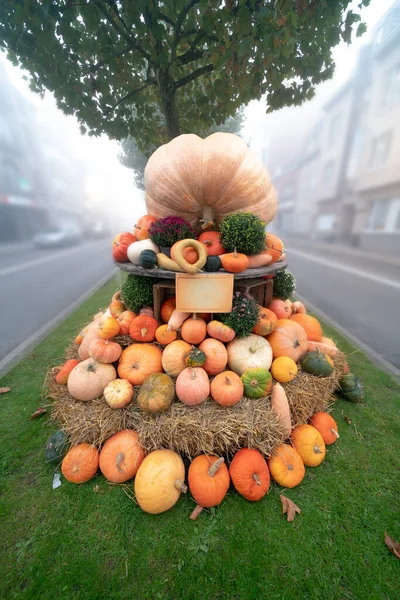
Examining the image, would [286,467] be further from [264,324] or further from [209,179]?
[209,179]

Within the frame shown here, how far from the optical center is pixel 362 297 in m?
5.36

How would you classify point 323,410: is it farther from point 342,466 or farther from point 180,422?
point 180,422

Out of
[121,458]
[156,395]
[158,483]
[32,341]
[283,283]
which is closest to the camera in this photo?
[158,483]

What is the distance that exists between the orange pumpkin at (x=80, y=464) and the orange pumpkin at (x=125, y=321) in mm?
1255

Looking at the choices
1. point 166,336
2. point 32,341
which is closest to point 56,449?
point 166,336

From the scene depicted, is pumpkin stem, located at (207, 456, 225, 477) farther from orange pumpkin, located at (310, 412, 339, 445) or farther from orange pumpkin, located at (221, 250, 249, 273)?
orange pumpkin, located at (221, 250, 249, 273)

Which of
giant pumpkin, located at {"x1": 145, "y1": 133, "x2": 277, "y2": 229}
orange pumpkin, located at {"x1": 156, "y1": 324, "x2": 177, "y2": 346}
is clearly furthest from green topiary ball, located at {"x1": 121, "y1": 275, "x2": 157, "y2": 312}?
giant pumpkin, located at {"x1": 145, "y1": 133, "x2": 277, "y2": 229}

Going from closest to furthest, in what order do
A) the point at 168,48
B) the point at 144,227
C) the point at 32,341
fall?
1. the point at 144,227
2. the point at 168,48
3. the point at 32,341

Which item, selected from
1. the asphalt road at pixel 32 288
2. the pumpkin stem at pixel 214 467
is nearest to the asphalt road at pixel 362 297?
the pumpkin stem at pixel 214 467

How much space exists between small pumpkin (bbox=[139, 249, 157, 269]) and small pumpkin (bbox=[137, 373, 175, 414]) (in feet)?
3.78

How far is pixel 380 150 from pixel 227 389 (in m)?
2.82

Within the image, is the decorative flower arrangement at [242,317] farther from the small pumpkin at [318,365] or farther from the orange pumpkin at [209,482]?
the orange pumpkin at [209,482]

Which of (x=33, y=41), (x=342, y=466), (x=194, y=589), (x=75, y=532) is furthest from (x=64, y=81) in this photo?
(x=342, y=466)

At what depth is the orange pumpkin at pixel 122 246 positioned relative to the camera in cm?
280
